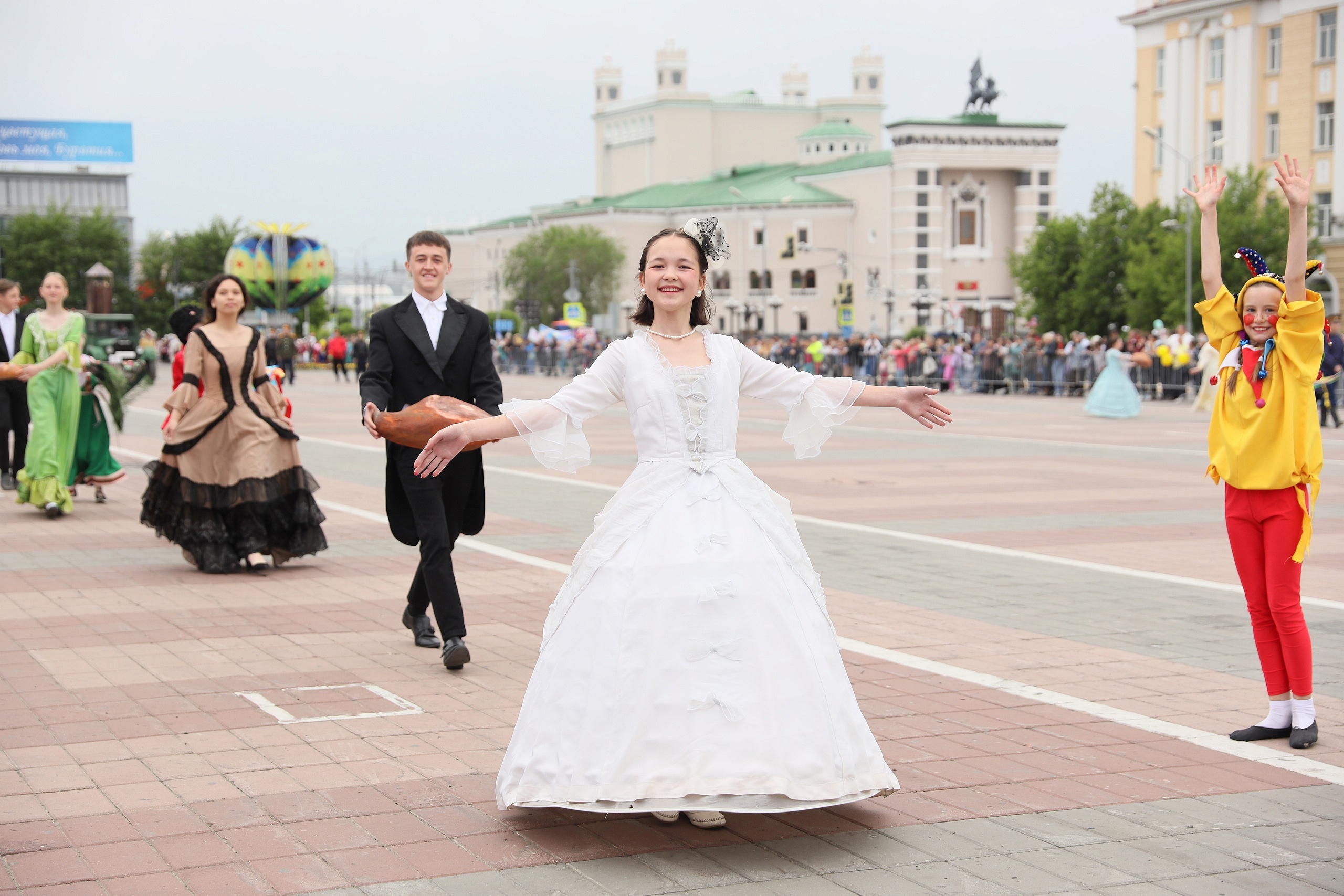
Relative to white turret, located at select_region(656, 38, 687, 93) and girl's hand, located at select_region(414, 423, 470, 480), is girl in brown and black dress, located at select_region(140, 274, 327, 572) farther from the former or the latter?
white turret, located at select_region(656, 38, 687, 93)

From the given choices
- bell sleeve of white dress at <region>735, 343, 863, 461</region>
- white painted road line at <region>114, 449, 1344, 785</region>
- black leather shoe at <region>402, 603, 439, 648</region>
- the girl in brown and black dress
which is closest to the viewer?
bell sleeve of white dress at <region>735, 343, 863, 461</region>

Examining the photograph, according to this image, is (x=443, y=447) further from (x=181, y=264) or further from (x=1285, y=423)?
(x=181, y=264)

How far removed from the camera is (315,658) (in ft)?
23.4

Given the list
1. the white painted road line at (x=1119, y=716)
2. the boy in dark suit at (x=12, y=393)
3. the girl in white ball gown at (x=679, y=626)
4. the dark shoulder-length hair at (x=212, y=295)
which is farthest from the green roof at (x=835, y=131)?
the girl in white ball gown at (x=679, y=626)

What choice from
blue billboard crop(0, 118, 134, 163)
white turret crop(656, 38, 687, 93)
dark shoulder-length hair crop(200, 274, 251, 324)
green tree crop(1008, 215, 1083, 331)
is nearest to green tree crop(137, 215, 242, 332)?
blue billboard crop(0, 118, 134, 163)

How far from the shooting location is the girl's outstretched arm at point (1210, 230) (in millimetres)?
5785

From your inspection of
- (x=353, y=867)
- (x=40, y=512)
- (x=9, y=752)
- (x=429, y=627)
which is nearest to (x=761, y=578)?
(x=353, y=867)

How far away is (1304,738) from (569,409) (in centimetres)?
301

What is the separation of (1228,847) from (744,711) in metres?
1.49

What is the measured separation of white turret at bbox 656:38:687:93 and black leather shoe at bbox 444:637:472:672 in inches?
5683

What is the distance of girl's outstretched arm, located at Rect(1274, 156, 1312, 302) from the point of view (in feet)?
18.2

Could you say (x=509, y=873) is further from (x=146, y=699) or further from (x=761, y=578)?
(x=146, y=699)

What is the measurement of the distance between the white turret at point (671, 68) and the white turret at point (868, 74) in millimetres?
19098

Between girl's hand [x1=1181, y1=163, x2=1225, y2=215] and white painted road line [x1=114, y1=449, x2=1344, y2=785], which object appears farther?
girl's hand [x1=1181, y1=163, x2=1225, y2=215]
